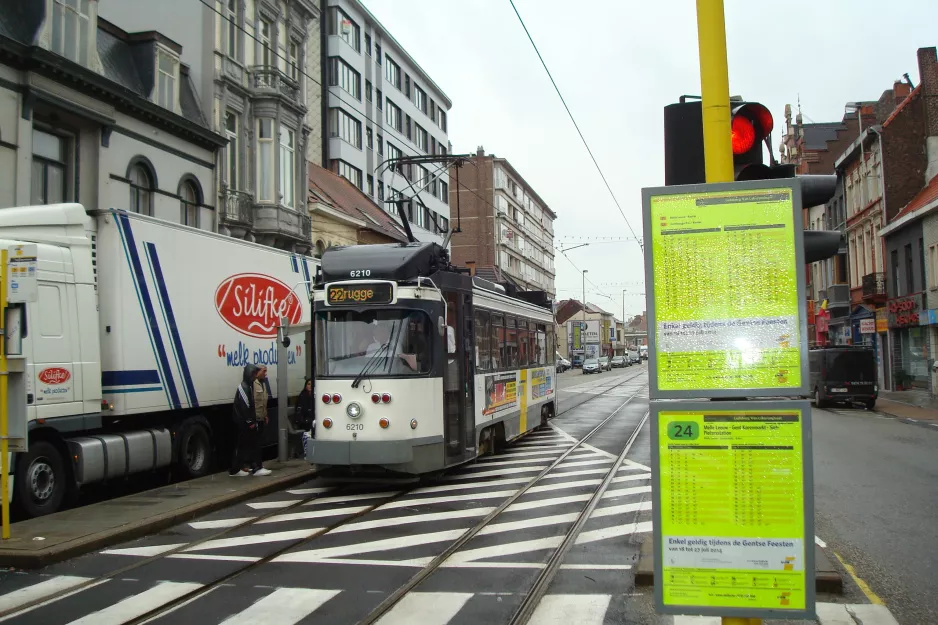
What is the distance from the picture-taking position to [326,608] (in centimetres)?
618

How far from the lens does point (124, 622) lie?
Answer: 5887 millimetres

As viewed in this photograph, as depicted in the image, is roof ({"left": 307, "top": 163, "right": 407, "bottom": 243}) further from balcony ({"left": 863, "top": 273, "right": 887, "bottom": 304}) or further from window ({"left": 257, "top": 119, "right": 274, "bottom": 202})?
balcony ({"left": 863, "top": 273, "right": 887, "bottom": 304})

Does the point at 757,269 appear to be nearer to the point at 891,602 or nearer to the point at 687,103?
the point at 687,103

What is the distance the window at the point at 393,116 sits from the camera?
5075cm

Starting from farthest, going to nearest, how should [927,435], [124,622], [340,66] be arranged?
[340,66], [927,435], [124,622]

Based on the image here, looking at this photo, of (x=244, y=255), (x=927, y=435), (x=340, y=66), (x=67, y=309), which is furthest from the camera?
(x=340, y=66)

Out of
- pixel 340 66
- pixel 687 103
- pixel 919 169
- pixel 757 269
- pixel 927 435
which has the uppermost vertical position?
pixel 340 66

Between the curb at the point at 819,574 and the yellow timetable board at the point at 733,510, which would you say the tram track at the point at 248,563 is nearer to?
the curb at the point at 819,574

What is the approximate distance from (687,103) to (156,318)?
9.48m

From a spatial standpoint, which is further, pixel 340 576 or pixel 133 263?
pixel 133 263

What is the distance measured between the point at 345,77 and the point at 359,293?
1412 inches

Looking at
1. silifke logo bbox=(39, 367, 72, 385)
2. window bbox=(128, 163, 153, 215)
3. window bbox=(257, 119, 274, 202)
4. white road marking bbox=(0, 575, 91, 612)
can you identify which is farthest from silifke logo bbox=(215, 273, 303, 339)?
window bbox=(257, 119, 274, 202)

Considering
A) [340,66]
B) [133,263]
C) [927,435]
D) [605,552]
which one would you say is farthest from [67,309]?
[340,66]

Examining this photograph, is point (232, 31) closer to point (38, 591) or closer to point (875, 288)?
point (38, 591)
